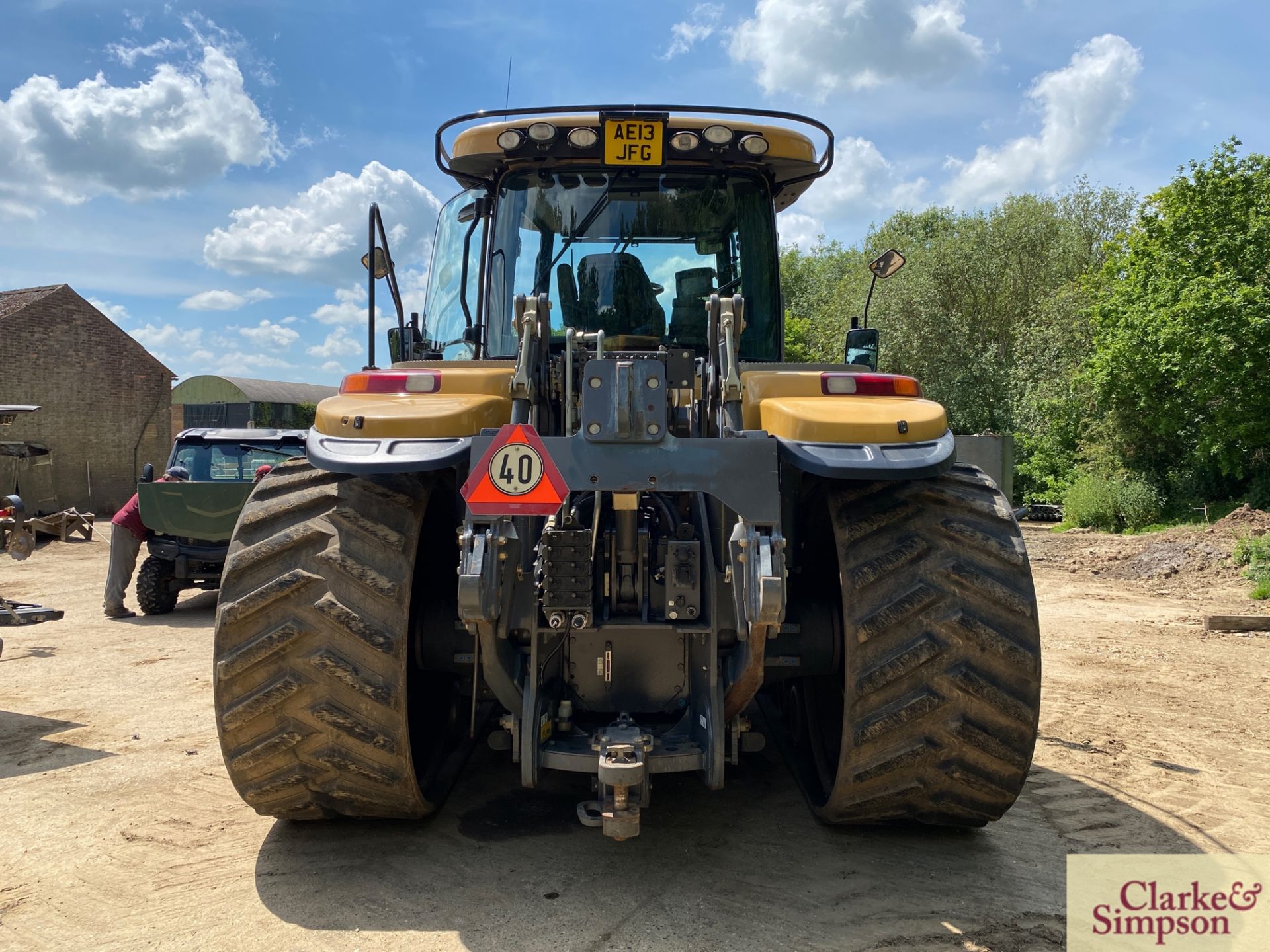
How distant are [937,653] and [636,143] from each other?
2.60m

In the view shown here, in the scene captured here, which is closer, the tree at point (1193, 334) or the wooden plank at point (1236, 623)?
the wooden plank at point (1236, 623)

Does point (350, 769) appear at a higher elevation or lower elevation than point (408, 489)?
lower

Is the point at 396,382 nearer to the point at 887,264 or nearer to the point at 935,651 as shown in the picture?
the point at 935,651

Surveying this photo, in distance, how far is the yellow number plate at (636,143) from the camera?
14.1 ft

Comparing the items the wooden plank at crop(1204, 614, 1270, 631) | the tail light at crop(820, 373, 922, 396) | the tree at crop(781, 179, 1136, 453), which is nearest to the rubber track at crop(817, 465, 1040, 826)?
the tail light at crop(820, 373, 922, 396)

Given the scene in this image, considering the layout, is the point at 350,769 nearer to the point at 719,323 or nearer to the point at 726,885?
the point at 726,885

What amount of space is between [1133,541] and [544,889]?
17473mm

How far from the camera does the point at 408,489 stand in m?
3.35

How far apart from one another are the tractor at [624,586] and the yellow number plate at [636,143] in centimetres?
106

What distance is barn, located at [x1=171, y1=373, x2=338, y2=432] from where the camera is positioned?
1230 inches

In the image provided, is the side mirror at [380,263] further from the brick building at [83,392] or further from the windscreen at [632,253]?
the brick building at [83,392]

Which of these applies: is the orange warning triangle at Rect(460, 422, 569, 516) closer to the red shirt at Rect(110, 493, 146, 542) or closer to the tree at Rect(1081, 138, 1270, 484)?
the red shirt at Rect(110, 493, 146, 542)

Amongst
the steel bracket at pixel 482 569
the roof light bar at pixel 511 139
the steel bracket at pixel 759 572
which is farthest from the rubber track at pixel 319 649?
the roof light bar at pixel 511 139

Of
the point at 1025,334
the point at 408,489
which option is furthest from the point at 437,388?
the point at 1025,334
